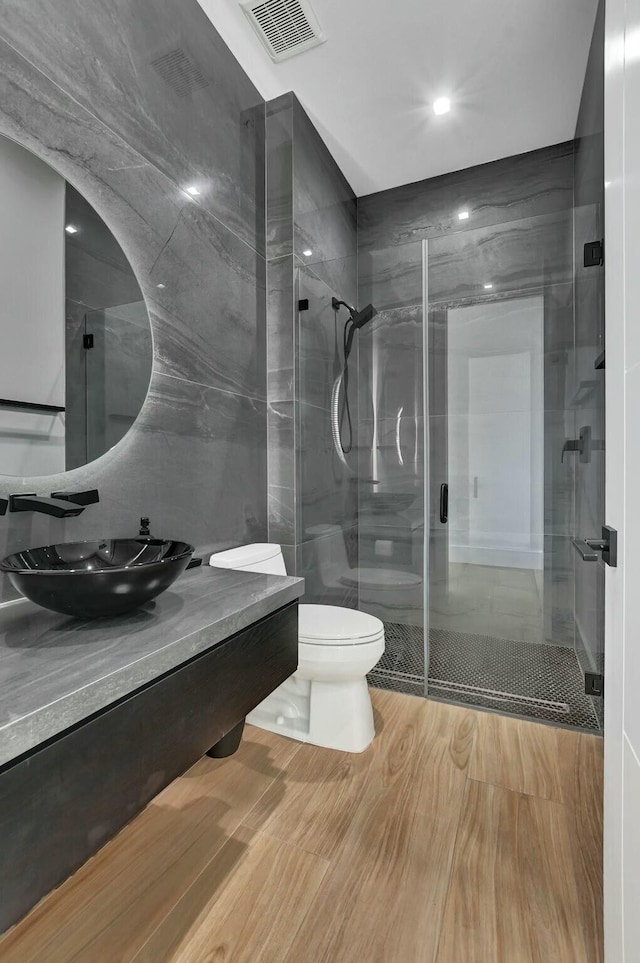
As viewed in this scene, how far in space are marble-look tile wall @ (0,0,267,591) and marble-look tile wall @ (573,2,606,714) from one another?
4.70 ft

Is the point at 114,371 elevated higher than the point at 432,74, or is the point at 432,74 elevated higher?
the point at 432,74

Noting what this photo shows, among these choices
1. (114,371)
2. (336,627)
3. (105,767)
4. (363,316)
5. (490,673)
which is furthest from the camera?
(363,316)

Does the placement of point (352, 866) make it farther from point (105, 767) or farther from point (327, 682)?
point (105, 767)

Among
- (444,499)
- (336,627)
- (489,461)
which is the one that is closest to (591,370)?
(489,461)

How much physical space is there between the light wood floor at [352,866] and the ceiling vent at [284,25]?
2.87m

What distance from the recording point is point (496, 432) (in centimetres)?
219

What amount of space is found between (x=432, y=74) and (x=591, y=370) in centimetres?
158

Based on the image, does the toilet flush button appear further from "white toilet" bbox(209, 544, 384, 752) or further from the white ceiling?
the white ceiling

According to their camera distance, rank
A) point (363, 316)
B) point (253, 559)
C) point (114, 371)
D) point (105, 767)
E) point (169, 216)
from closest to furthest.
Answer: point (105, 767) → point (114, 371) → point (169, 216) → point (253, 559) → point (363, 316)

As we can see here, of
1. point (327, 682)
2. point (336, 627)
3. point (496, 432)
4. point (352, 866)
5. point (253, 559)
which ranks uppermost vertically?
point (496, 432)

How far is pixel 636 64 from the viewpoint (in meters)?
0.71

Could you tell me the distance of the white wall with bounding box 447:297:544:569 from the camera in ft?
7.07

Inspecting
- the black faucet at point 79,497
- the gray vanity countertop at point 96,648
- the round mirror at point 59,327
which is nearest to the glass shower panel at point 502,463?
the gray vanity countertop at point 96,648

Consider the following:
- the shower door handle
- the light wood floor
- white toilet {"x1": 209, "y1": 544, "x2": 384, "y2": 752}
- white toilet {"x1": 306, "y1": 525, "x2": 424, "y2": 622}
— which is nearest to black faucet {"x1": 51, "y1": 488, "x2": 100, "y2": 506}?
white toilet {"x1": 209, "y1": 544, "x2": 384, "y2": 752}
